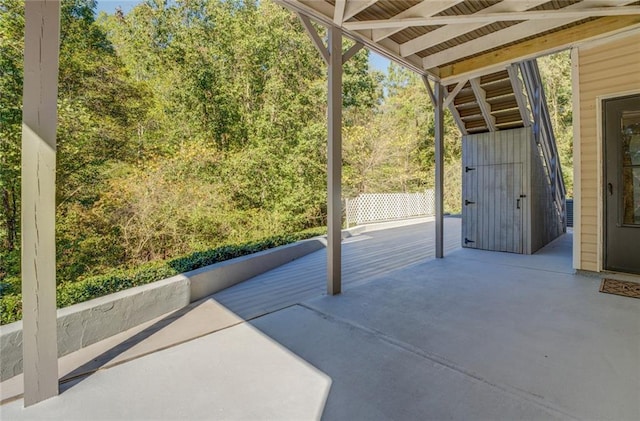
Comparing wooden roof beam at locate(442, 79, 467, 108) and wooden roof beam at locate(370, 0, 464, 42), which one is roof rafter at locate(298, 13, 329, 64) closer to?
wooden roof beam at locate(370, 0, 464, 42)

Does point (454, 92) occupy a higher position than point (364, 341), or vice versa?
point (454, 92)

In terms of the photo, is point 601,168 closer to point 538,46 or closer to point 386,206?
point 538,46

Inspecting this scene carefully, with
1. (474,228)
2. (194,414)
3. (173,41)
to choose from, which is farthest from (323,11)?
(173,41)

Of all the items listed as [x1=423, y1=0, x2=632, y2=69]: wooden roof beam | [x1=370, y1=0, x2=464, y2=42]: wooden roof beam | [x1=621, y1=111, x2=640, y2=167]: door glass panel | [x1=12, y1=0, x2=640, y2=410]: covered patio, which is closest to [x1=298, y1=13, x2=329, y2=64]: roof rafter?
[x1=12, y1=0, x2=640, y2=410]: covered patio

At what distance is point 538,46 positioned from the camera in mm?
3828

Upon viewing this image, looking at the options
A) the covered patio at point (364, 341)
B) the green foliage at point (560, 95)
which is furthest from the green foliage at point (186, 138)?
the covered patio at point (364, 341)

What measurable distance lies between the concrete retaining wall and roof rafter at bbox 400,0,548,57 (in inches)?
135

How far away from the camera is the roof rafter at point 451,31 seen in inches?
117

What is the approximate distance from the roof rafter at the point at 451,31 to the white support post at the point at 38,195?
142 inches

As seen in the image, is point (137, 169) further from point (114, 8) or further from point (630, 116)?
point (630, 116)

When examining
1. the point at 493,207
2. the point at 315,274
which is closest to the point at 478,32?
the point at 493,207

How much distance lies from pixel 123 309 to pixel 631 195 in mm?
5293

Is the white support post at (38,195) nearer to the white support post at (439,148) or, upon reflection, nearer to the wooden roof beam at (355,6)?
the wooden roof beam at (355,6)

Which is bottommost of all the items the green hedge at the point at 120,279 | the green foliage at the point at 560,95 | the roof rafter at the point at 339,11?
the green hedge at the point at 120,279
